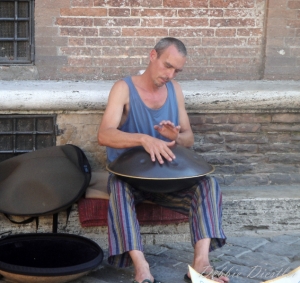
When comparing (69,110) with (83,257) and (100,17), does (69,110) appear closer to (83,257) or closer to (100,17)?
(100,17)

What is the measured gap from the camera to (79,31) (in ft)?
16.3

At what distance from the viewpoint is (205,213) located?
3650mm

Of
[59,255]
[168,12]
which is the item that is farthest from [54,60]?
[59,255]

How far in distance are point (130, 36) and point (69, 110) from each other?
0.81m

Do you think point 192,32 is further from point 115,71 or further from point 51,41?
point 51,41

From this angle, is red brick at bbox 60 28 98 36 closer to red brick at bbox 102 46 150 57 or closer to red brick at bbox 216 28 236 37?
red brick at bbox 102 46 150 57

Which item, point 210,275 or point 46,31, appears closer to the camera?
point 210,275

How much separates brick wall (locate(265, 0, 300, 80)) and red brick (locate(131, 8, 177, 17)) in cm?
72

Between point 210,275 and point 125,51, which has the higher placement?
point 125,51

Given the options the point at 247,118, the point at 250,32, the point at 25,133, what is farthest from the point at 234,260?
the point at 250,32

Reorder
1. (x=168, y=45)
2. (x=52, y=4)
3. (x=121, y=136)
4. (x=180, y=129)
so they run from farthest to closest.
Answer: (x=52, y=4) → (x=180, y=129) → (x=168, y=45) → (x=121, y=136)

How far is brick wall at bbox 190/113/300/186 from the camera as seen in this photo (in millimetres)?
4703

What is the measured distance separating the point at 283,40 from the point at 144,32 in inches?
40.5

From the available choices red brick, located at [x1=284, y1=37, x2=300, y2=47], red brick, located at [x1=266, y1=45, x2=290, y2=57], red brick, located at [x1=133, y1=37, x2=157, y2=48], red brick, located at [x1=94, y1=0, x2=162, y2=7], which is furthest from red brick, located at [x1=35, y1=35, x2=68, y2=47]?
red brick, located at [x1=284, y1=37, x2=300, y2=47]
